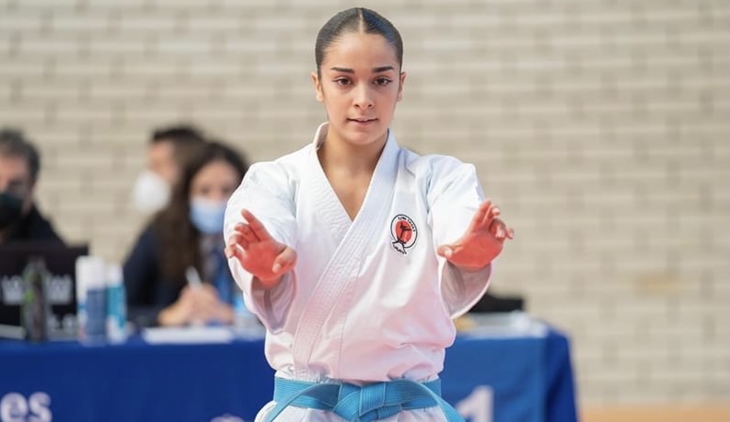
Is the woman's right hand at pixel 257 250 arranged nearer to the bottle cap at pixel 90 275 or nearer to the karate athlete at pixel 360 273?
the karate athlete at pixel 360 273

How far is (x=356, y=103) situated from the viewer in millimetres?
2896

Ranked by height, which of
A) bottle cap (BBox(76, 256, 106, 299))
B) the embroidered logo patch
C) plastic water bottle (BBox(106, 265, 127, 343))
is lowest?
plastic water bottle (BBox(106, 265, 127, 343))

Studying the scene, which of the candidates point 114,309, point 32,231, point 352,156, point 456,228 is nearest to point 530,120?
point 32,231

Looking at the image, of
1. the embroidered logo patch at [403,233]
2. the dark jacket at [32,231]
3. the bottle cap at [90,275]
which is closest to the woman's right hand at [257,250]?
the embroidered logo patch at [403,233]

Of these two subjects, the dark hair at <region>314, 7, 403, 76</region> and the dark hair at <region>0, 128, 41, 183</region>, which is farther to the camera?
the dark hair at <region>0, 128, 41, 183</region>

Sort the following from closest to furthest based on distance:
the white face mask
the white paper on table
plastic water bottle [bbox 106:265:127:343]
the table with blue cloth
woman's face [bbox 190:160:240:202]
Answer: the table with blue cloth
the white paper on table
plastic water bottle [bbox 106:265:127:343]
woman's face [bbox 190:160:240:202]
the white face mask

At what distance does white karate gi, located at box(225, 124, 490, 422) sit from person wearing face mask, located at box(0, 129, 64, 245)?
2998 millimetres

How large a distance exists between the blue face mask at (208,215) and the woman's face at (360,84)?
2.88 meters

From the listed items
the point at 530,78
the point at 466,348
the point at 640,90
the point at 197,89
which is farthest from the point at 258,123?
the point at 466,348

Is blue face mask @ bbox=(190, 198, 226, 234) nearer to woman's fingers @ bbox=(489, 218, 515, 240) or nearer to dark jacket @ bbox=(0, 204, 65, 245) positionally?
dark jacket @ bbox=(0, 204, 65, 245)

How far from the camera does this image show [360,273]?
114 inches

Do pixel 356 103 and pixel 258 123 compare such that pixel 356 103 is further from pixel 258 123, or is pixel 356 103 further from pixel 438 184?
pixel 258 123

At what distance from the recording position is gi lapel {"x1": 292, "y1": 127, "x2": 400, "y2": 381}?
2887mm

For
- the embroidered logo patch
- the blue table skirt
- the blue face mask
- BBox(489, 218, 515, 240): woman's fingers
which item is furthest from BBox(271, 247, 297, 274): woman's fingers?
the blue face mask
